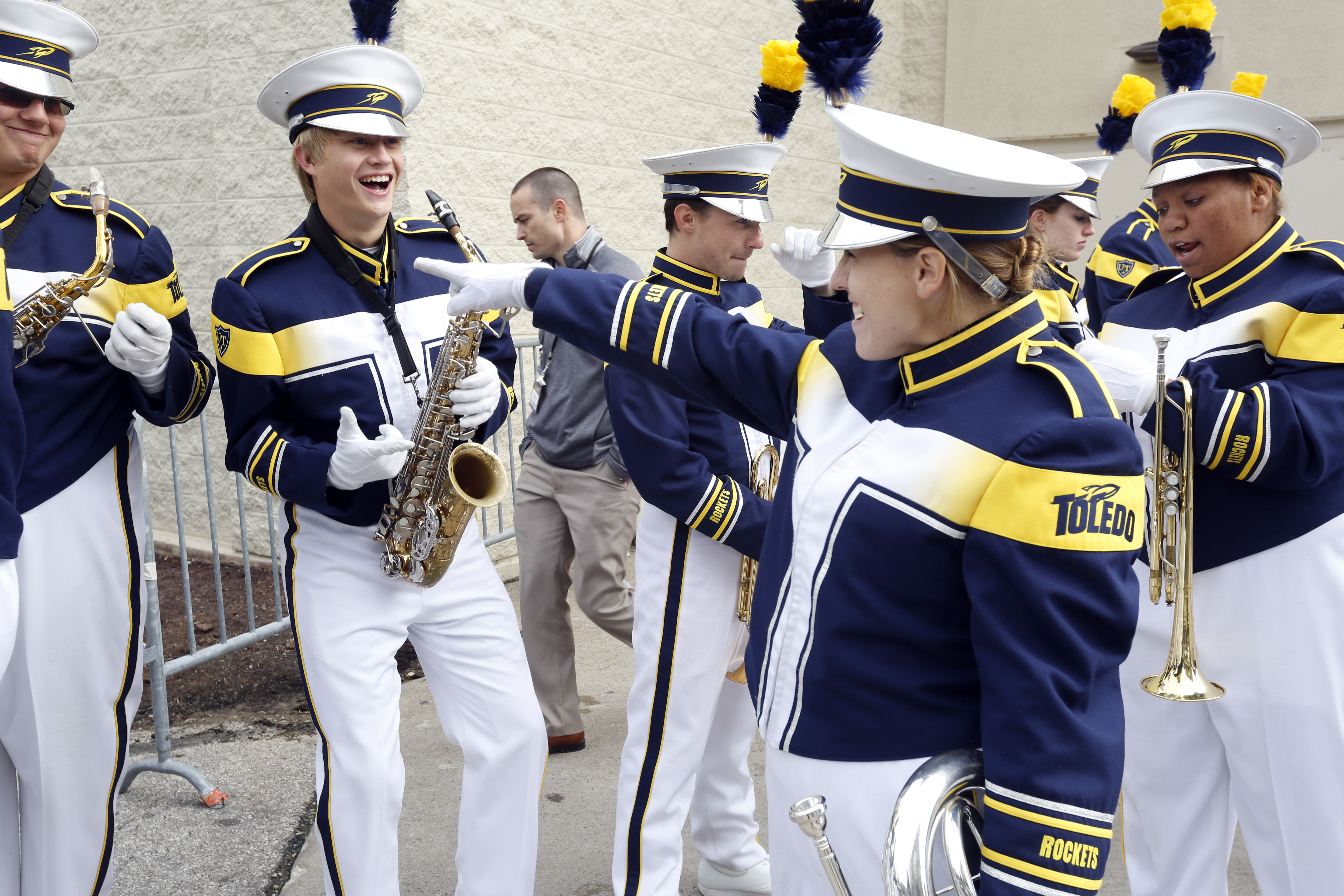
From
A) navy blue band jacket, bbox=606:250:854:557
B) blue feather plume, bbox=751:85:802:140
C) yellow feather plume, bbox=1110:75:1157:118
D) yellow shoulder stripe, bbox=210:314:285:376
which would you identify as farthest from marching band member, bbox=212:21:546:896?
yellow feather plume, bbox=1110:75:1157:118

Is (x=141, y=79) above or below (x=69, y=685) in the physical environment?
above

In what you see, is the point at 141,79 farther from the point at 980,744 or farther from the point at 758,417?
the point at 980,744

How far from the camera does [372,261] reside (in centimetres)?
316

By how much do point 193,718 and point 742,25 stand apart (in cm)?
655

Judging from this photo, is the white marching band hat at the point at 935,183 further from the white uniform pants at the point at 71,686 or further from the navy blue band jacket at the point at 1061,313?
the white uniform pants at the point at 71,686

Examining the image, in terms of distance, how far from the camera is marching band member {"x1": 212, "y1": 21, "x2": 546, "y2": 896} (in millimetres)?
2906

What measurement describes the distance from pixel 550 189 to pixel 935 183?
3.57 m

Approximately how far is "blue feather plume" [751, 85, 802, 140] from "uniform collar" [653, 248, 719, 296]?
509 mm

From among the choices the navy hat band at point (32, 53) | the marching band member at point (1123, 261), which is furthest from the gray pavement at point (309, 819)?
the navy hat band at point (32, 53)

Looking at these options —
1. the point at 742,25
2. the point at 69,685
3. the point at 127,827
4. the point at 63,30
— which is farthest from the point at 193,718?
the point at 742,25

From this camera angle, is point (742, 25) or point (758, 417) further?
point (742, 25)

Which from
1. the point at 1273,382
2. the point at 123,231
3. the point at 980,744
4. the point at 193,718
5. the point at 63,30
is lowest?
the point at 193,718

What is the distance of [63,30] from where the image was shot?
303 cm

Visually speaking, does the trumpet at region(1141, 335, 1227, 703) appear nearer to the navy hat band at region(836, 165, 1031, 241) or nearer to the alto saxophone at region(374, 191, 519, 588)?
the navy hat band at region(836, 165, 1031, 241)
